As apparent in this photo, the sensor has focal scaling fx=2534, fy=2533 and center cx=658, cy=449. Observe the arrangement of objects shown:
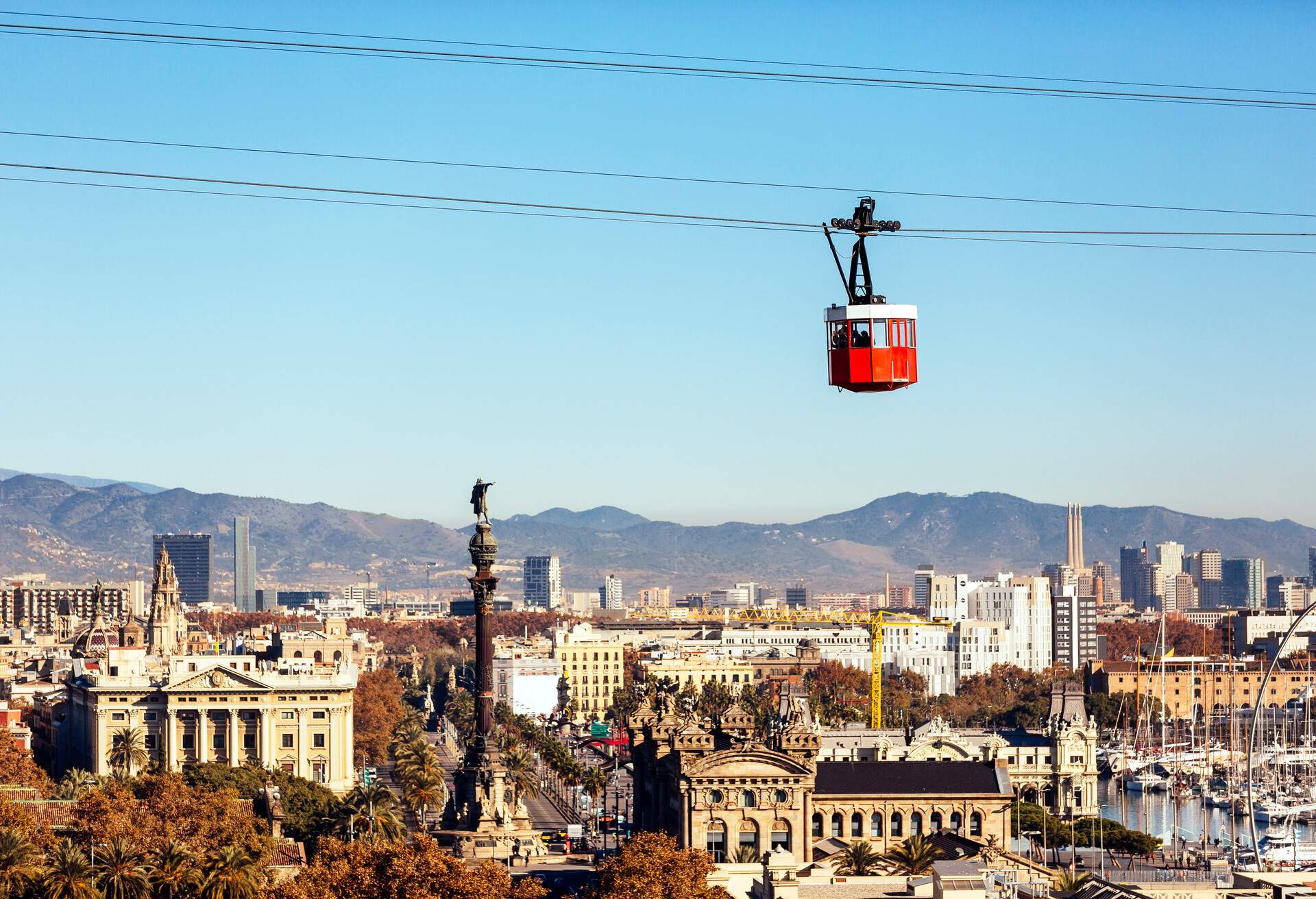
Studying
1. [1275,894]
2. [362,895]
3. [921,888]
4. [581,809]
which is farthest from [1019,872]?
[581,809]

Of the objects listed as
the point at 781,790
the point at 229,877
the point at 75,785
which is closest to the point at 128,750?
the point at 75,785

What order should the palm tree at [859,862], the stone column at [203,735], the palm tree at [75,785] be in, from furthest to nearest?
the stone column at [203,735]
the palm tree at [75,785]
the palm tree at [859,862]

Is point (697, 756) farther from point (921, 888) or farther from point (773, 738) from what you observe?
point (921, 888)

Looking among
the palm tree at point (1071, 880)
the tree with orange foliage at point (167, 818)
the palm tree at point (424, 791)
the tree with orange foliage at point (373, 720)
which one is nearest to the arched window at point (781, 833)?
the palm tree at point (1071, 880)

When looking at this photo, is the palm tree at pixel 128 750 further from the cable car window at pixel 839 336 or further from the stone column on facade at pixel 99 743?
the cable car window at pixel 839 336

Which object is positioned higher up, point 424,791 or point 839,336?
point 839,336

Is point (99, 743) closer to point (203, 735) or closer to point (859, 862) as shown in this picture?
point (203, 735)

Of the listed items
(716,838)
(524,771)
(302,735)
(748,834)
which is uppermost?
(302,735)
